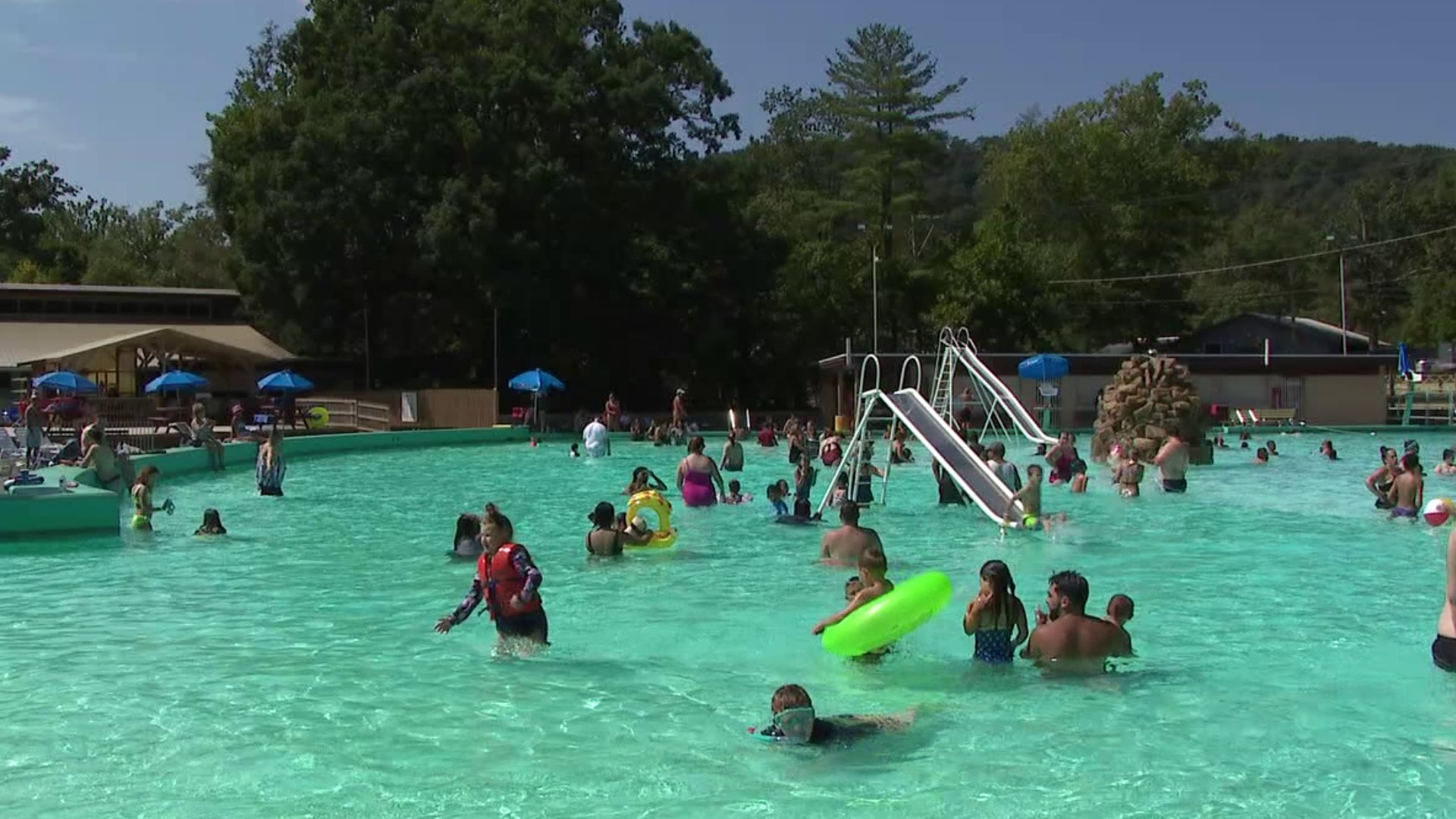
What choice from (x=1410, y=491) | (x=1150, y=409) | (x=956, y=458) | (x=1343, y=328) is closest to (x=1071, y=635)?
(x=956, y=458)

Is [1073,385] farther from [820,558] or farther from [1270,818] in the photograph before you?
[1270,818]

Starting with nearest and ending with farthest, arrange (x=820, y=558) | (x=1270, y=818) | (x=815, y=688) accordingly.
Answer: (x=1270, y=818), (x=815, y=688), (x=820, y=558)

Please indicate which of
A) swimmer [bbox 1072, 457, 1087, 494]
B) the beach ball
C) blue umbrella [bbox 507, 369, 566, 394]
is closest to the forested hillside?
blue umbrella [bbox 507, 369, 566, 394]

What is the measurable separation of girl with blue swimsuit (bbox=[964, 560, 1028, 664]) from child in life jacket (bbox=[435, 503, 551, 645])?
303 centimetres

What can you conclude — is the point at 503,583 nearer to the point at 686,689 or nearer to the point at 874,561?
the point at 686,689

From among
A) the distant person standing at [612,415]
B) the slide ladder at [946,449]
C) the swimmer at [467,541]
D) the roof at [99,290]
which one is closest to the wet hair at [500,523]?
the swimmer at [467,541]

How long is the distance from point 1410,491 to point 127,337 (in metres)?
33.6

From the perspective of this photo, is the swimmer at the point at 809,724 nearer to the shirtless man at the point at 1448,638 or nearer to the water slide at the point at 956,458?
the shirtless man at the point at 1448,638

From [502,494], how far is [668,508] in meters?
8.83

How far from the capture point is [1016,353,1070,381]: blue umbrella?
43.7 metres

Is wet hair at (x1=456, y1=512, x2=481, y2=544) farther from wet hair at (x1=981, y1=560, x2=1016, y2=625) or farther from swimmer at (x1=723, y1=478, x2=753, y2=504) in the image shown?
wet hair at (x1=981, y1=560, x2=1016, y2=625)

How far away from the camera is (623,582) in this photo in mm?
13977

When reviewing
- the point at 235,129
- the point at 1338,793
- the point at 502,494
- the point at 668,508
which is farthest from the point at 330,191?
the point at 1338,793

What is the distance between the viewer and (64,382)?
36062 mm
